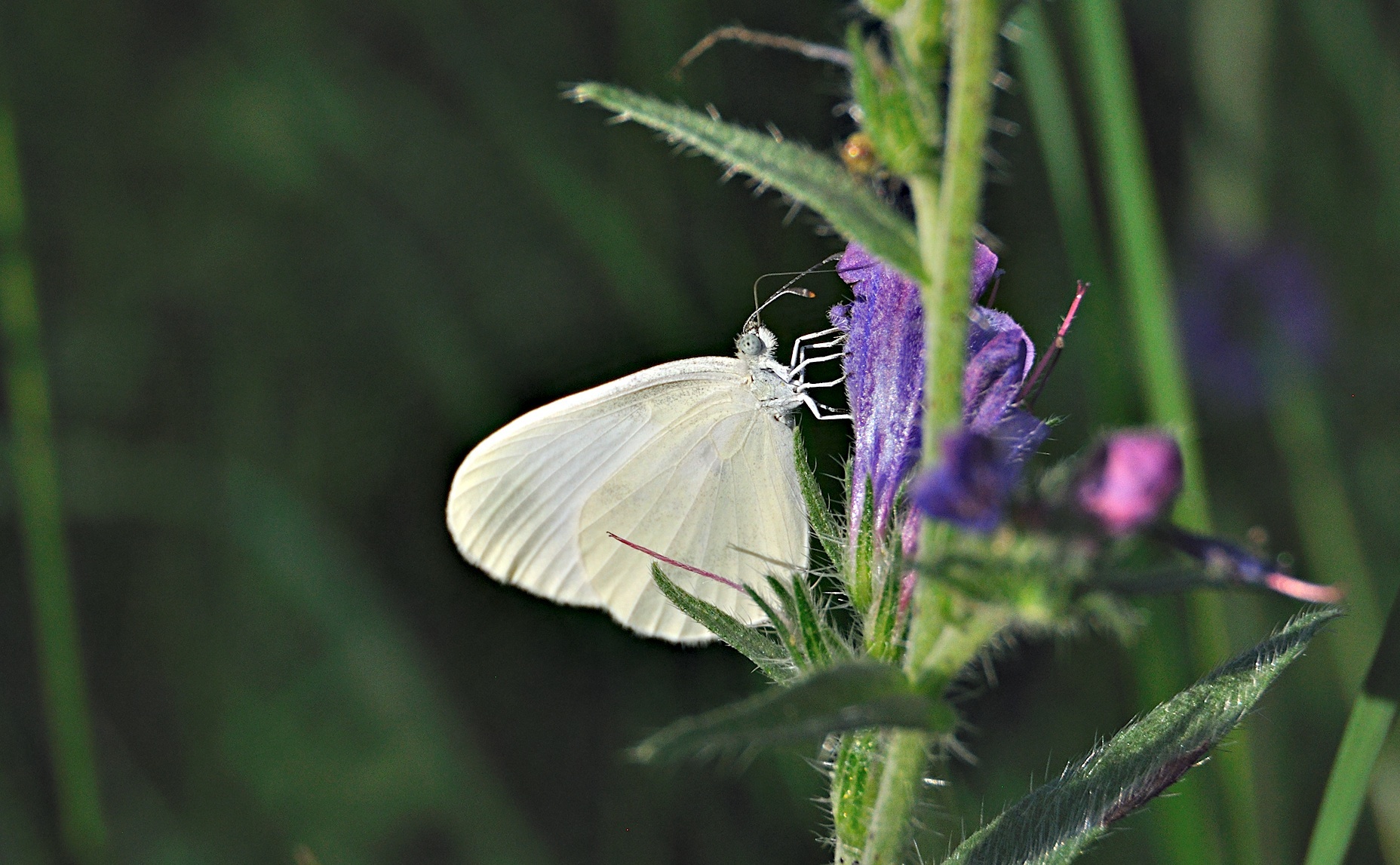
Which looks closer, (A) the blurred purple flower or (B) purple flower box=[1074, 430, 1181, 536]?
(B) purple flower box=[1074, 430, 1181, 536]

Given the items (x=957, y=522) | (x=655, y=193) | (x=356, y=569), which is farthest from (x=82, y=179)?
(x=957, y=522)

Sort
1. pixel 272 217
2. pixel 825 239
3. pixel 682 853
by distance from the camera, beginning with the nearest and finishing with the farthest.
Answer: pixel 682 853
pixel 825 239
pixel 272 217

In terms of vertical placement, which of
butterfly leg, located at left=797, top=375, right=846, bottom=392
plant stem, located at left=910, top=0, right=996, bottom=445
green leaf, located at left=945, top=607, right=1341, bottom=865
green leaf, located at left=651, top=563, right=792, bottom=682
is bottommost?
green leaf, located at left=945, top=607, right=1341, bottom=865

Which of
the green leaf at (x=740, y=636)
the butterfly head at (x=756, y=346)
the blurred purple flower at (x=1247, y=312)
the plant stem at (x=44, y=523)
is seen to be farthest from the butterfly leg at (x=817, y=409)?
the blurred purple flower at (x=1247, y=312)

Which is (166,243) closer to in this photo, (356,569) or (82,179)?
(82,179)

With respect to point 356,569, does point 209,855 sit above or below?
below

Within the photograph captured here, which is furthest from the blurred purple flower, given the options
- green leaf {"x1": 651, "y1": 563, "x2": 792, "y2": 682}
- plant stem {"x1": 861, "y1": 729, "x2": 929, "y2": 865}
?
plant stem {"x1": 861, "y1": 729, "x2": 929, "y2": 865}

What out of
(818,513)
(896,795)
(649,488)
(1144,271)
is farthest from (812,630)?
(1144,271)

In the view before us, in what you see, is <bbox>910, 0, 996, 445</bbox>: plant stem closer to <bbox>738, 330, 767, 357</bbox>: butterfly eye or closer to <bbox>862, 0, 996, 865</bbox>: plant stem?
<bbox>862, 0, 996, 865</bbox>: plant stem
